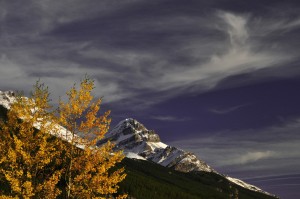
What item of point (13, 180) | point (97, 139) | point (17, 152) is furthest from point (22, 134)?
point (97, 139)

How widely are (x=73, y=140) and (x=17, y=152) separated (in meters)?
4.78

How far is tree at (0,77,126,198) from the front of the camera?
3459 centimetres

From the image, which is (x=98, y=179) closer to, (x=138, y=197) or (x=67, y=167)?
(x=67, y=167)

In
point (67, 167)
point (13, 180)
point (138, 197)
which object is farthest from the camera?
point (138, 197)

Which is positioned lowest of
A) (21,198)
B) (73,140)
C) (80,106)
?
(21,198)

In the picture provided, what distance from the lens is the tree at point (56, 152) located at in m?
34.6

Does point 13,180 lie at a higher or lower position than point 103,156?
lower

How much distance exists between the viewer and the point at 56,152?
35.8 metres

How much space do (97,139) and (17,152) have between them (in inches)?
269

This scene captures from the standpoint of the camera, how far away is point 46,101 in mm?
37656

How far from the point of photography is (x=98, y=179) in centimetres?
3422

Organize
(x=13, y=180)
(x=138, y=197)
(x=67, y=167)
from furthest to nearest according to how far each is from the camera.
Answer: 1. (x=138, y=197)
2. (x=67, y=167)
3. (x=13, y=180)

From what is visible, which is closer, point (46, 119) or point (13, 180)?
point (13, 180)

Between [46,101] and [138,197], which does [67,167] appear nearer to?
[46,101]
